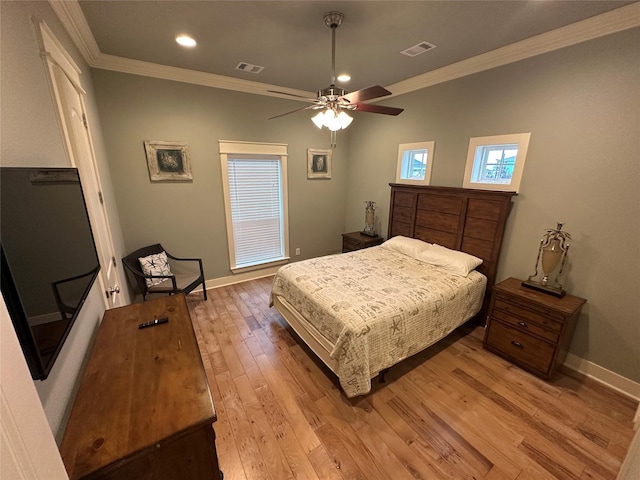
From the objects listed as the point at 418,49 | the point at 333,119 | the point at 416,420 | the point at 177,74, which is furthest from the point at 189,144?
the point at 416,420

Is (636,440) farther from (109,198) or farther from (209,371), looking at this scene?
(109,198)

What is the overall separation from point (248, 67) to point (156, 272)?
8.66 feet

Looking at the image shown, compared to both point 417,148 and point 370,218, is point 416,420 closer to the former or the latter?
point 370,218

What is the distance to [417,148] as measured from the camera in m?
3.49

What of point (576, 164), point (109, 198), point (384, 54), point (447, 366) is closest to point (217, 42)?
point (384, 54)

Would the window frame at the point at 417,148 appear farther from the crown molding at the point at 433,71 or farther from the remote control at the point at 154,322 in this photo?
the remote control at the point at 154,322

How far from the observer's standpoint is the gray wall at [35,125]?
0.95 metres

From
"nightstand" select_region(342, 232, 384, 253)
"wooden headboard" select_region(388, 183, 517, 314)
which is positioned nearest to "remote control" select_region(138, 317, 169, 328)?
"nightstand" select_region(342, 232, 384, 253)

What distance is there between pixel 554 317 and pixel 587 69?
204 cm

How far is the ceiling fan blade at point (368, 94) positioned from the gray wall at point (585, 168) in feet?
5.48

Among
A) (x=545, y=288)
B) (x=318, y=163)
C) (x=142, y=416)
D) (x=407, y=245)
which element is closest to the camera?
(x=142, y=416)

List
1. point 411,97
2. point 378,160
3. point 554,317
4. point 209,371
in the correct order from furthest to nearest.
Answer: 1. point 378,160
2. point 411,97
3. point 209,371
4. point 554,317

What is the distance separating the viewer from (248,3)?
1844 mm

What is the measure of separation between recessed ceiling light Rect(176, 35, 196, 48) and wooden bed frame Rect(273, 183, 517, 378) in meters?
2.62
